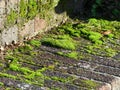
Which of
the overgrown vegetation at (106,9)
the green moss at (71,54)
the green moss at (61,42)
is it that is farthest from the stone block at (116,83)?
the overgrown vegetation at (106,9)

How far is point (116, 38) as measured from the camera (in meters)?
4.68

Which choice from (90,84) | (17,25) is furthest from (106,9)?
(90,84)

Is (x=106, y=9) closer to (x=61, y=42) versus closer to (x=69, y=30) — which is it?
(x=69, y=30)

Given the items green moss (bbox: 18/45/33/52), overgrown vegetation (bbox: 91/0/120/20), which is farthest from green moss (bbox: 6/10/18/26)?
overgrown vegetation (bbox: 91/0/120/20)

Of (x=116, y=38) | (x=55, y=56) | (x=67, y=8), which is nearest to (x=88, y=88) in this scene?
(x=55, y=56)

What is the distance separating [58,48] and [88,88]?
3.14 feet

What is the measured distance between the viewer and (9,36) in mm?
4156

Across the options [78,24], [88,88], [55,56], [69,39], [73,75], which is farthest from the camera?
[78,24]

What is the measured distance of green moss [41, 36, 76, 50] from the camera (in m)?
4.31

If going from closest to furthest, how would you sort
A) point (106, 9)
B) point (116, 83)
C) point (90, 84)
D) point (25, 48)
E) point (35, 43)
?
point (90, 84) → point (116, 83) → point (25, 48) → point (35, 43) → point (106, 9)

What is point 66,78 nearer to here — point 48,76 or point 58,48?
point 48,76

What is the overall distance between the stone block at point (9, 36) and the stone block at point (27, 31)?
0.26ft

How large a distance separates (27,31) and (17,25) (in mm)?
200

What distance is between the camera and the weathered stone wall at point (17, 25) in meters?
4.03
